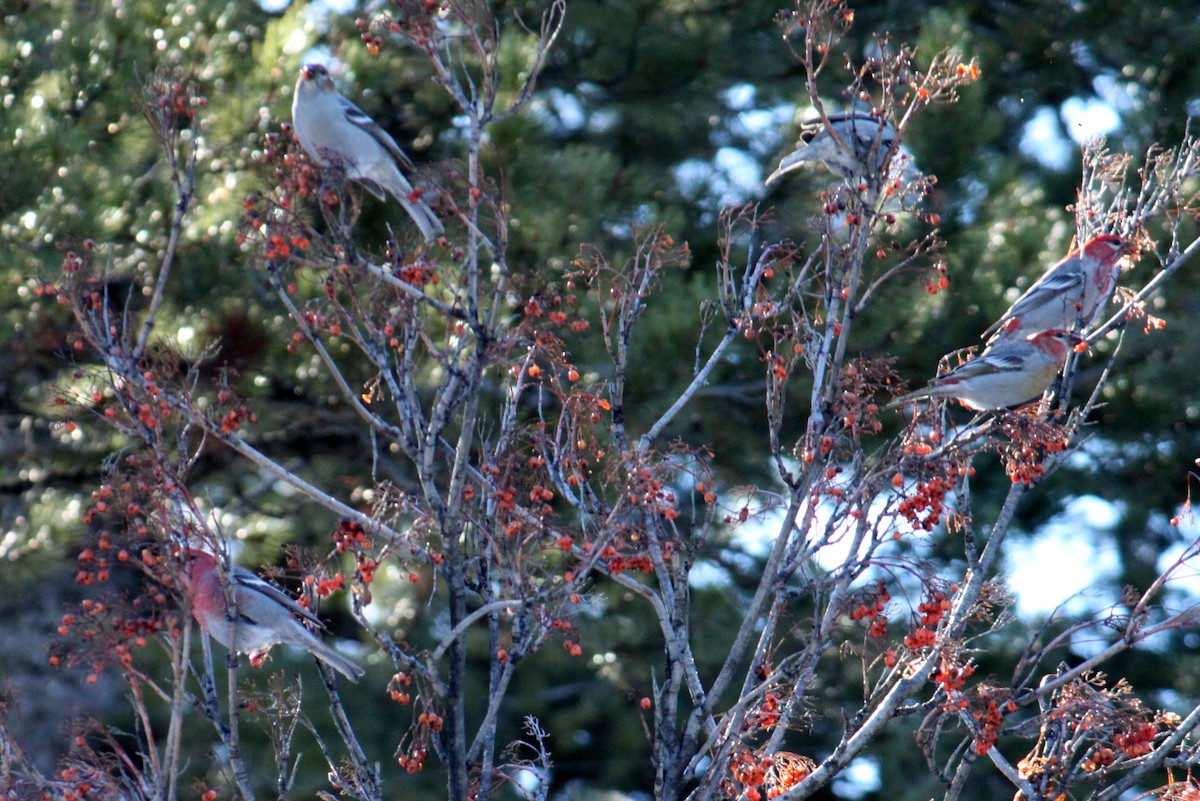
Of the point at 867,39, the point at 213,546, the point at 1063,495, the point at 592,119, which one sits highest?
the point at 867,39

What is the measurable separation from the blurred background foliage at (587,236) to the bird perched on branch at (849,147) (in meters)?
0.78

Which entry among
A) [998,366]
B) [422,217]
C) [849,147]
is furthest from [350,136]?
[998,366]

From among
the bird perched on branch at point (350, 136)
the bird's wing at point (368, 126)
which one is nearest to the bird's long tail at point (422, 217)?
the bird perched on branch at point (350, 136)

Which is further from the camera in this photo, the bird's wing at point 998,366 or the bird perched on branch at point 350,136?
the bird's wing at point 998,366

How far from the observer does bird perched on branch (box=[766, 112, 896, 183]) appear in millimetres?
3061

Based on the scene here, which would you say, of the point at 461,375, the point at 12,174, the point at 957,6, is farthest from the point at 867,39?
the point at 461,375

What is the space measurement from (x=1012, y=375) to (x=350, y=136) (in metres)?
2.19

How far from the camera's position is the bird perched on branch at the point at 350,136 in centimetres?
425

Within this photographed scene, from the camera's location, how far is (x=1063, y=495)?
27.1 feet

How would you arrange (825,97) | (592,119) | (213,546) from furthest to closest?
(592,119)
(825,97)
(213,546)

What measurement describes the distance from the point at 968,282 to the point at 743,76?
201cm

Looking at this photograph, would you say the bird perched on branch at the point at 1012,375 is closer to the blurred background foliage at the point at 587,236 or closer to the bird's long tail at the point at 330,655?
the blurred background foliage at the point at 587,236

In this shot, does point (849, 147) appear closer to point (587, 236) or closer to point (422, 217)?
point (422, 217)

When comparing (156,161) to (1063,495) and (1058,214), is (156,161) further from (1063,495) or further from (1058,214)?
(1063,495)
